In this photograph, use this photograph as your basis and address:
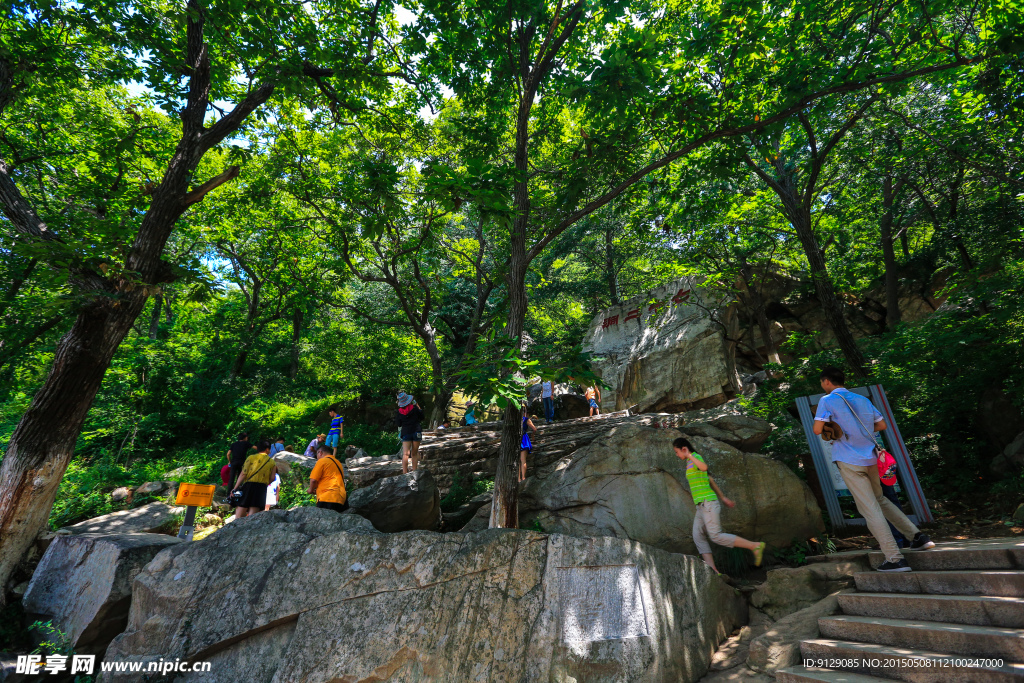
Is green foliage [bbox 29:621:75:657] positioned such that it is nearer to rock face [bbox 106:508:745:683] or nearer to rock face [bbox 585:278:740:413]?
rock face [bbox 106:508:745:683]

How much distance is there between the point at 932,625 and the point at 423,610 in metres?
3.73

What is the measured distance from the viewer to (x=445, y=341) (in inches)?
857

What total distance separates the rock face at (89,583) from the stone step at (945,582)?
6.85 meters

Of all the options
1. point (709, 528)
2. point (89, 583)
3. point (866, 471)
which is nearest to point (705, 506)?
point (709, 528)

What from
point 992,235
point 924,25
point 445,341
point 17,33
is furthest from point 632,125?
point 445,341

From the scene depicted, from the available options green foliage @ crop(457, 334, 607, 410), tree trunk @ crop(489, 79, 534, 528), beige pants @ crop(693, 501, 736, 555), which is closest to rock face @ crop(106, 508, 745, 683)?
beige pants @ crop(693, 501, 736, 555)

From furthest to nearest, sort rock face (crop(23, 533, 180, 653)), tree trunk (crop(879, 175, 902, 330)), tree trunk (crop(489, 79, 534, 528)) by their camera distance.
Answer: tree trunk (crop(879, 175, 902, 330)) < tree trunk (crop(489, 79, 534, 528)) < rock face (crop(23, 533, 180, 653))

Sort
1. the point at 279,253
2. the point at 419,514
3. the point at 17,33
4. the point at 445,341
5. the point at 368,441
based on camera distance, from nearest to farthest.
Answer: the point at 17,33
the point at 419,514
the point at 279,253
the point at 368,441
the point at 445,341

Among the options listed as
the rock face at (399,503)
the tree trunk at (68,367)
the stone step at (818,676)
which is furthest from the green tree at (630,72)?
the tree trunk at (68,367)

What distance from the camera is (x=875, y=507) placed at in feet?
13.2

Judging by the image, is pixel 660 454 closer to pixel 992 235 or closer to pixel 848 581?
pixel 848 581

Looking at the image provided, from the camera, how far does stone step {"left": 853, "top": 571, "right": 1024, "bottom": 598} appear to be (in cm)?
329

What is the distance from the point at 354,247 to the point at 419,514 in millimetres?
8260

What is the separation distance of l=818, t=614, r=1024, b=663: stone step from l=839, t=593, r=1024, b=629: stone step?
0.07 metres
